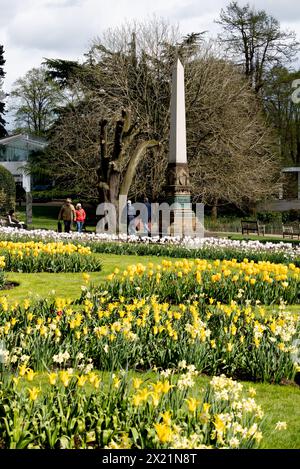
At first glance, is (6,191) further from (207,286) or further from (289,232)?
(207,286)

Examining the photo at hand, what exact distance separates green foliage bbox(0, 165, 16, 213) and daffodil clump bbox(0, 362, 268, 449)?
85.9 feet

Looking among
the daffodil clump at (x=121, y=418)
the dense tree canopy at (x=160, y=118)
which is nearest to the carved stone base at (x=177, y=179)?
the dense tree canopy at (x=160, y=118)

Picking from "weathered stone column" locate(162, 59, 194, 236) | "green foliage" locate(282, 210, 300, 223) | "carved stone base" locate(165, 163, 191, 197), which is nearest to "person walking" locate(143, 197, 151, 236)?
"weathered stone column" locate(162, 59, 194, 236)

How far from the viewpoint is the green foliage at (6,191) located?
2992cm

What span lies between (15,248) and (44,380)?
6849 millimetres

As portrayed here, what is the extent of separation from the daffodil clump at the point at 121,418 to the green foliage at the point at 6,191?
2619 centimetres

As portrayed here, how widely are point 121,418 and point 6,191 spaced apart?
28.7m

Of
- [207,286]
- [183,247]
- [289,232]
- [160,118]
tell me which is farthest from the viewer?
[160,118]

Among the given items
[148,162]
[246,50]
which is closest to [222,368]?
[148,162]

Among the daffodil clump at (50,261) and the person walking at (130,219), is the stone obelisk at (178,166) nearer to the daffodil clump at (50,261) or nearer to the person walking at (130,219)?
the person walking at (130,219)

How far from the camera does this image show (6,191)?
→ 31.1m

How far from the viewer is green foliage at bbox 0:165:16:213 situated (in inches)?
1178

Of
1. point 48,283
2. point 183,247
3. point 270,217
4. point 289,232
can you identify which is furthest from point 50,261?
point 270,217

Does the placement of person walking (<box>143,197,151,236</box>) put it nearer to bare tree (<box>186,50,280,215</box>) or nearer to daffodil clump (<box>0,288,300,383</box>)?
bare tree (<box>186,50,280,215</box>)
